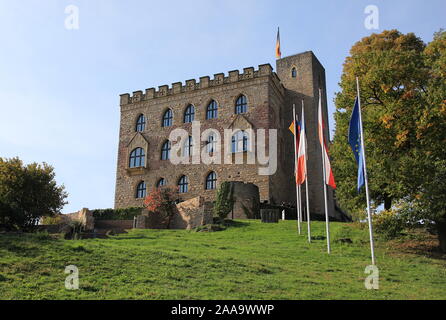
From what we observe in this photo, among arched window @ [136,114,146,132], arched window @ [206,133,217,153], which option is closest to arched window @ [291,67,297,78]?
arched window @ [206,133,217,153]

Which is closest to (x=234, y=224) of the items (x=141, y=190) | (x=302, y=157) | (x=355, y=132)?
(x=302, y=157)

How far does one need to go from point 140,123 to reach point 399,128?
91.8 ft

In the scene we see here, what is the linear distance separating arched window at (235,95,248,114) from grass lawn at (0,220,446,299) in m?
19.6

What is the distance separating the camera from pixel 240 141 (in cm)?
3644

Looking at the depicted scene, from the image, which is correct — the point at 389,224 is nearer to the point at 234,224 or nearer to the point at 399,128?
the point at 399,128

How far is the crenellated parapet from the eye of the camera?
37562 millimetres

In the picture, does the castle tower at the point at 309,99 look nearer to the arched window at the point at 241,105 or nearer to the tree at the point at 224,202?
the arched window at the point at 241,105

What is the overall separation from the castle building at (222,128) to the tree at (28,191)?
1078cm

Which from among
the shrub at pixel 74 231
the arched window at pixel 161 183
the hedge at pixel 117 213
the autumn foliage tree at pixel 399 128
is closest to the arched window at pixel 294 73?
the arched window at pixel 161 183

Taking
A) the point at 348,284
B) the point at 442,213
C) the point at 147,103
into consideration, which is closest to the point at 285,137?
the point at 147,103

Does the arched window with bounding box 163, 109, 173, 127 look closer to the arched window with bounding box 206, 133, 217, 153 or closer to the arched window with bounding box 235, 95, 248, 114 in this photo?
the arched window with bounding box 206, 133, 217, 153

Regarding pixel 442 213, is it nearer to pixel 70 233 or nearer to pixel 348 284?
pixel 348 284
